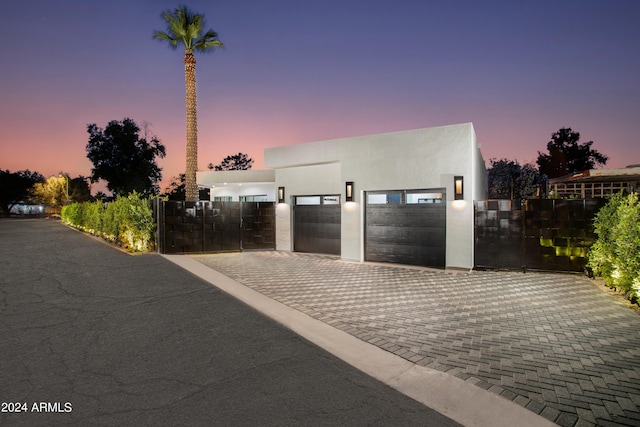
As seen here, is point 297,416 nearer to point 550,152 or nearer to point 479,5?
point 479,5

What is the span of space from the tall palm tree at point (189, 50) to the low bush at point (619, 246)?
17.5 meters

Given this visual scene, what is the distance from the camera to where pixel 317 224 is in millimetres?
14375

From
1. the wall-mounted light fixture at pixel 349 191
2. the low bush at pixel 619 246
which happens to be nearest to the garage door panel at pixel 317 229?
the wall-mounted light fixture at pixel 349 191

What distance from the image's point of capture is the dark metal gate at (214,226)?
13.6 metres

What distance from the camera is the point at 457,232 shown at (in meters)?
10.6

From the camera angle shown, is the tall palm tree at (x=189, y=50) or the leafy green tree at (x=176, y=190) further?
the leafy green tree at (x=176, y=190)

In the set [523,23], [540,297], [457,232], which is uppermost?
[523,23]

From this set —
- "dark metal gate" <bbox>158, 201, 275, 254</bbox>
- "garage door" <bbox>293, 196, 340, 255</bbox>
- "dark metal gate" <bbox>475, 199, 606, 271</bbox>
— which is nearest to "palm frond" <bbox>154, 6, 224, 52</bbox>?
"dark metal gate" <bbox>158, 201, 275, 254</bbox>

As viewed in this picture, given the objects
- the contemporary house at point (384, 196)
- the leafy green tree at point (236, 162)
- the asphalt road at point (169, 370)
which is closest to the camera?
the asphalt road at point (169, 370)

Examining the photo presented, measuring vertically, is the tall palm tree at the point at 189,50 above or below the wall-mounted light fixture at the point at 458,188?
above

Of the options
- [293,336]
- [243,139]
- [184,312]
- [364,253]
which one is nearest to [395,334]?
[293,336]

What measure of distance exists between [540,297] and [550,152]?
53.0 meters

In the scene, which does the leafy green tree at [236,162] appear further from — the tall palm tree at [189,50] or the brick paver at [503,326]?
the brick paver at [503,326]

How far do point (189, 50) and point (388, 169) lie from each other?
14479mm
